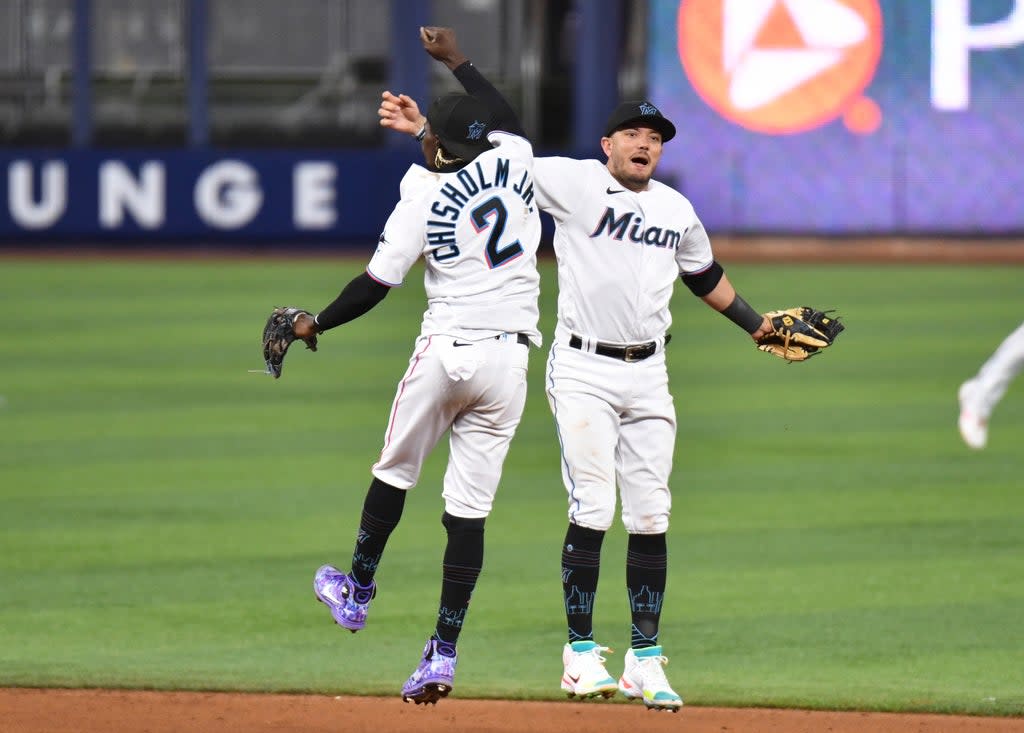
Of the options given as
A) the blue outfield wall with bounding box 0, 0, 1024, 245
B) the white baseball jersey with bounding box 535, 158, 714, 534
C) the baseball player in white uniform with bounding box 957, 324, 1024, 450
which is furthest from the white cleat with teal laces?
the blue outfield wall with bounding box 0, 0, 1024, 245

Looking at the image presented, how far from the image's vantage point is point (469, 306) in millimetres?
6270

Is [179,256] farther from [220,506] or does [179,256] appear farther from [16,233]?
[220,506]

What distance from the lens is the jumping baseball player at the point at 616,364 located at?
6.31 m

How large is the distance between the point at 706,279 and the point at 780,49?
20260mm

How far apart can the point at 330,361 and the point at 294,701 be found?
9756mm

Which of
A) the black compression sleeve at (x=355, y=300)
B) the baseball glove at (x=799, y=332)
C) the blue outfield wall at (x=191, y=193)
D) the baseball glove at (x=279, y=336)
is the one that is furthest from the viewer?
the blue outfield wall at (x=191, y=193)

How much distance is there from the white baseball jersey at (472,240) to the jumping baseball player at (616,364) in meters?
0.13

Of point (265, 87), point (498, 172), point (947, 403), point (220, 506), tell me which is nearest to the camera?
point (498, 172)

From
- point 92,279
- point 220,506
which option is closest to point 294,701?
point 220,506

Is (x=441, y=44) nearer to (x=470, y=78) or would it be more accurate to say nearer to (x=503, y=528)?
(x=470, y=78)

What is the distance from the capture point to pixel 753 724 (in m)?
6.84

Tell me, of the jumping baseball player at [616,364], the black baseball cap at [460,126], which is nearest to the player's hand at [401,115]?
the jumping baseball player at [616,364]

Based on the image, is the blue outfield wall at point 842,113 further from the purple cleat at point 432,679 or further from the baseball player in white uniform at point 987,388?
the purple cleat at point 432,679

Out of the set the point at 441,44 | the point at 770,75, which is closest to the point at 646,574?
the point at 441,44
